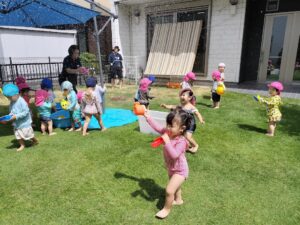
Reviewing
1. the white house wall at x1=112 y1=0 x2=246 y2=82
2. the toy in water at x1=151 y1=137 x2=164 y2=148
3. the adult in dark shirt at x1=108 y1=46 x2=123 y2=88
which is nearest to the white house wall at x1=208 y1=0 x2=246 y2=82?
the white house wall at x1=112 y1=0 x2=246 y2=82

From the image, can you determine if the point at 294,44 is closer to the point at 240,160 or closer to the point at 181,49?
the point at 181,49

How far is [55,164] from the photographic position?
4090mm

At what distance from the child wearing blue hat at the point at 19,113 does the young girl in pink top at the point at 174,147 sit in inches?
108

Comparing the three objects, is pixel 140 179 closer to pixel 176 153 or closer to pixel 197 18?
pixel 176 153

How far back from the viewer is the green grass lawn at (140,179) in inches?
114

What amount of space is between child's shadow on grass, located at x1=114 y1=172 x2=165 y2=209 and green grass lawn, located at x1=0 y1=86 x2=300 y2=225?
1cm

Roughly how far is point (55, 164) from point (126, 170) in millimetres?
1175

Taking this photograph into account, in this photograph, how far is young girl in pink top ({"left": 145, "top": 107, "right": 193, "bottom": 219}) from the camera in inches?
101

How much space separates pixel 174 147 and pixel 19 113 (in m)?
3.04

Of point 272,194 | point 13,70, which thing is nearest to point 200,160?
point 272,194

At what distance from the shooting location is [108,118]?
21.9ft

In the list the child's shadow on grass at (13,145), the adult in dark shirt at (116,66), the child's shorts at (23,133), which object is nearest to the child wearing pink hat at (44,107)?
the child's shadow on grass at (13,145)

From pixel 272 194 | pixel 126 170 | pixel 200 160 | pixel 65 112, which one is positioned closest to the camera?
pixel 272 194

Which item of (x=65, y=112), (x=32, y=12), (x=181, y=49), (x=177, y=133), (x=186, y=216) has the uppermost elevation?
(x=32, y=12)
